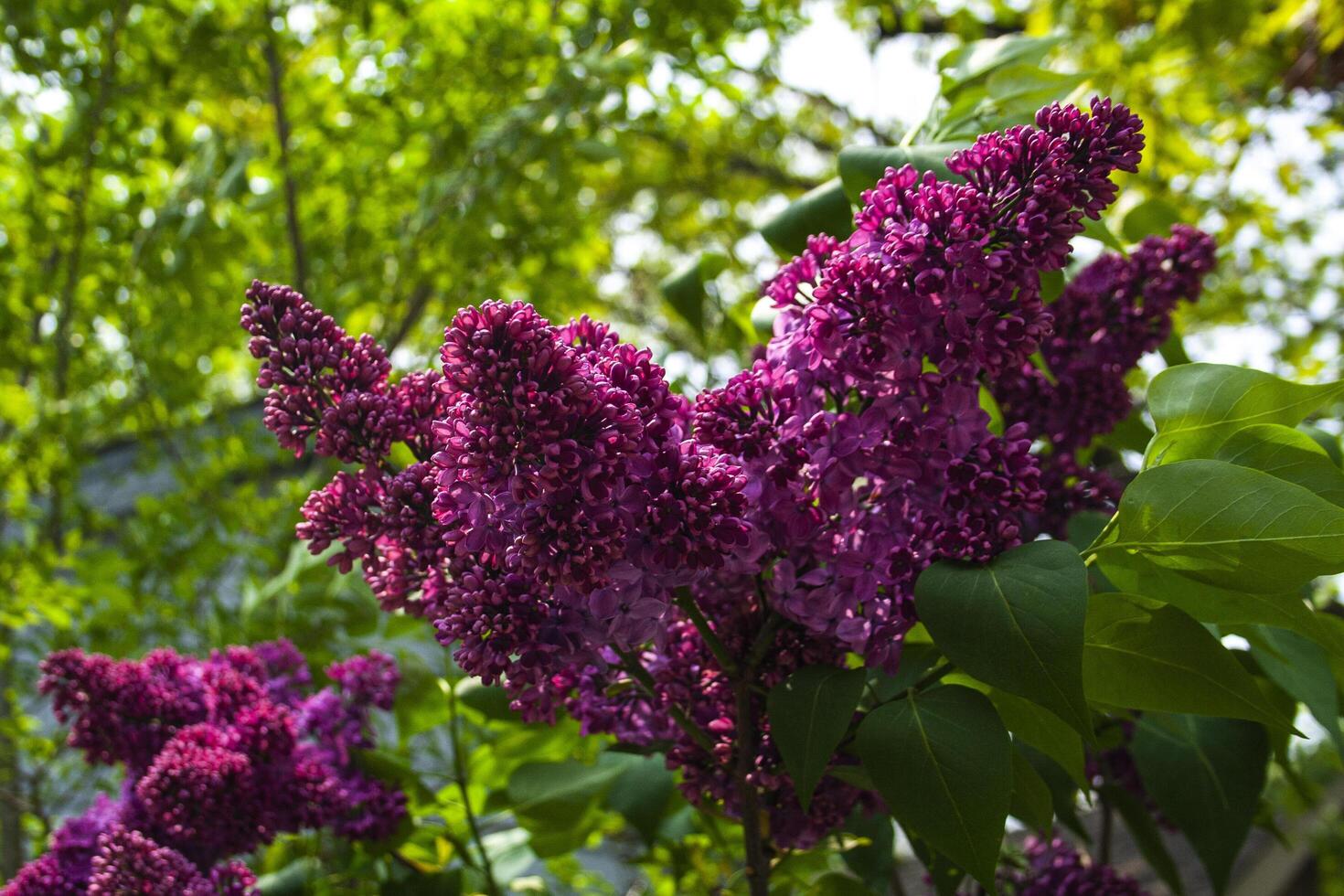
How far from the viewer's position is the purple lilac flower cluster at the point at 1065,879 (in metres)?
0.93

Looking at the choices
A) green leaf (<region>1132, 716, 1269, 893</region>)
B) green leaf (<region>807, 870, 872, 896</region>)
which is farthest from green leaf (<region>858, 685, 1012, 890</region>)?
green leaf (<region>1132, 716, 1269, 893</region>)

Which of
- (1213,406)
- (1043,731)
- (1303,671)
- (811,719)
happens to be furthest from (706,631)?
(1303,671)

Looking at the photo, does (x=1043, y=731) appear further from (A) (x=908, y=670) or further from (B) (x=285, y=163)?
(B) (x=285, y=163)

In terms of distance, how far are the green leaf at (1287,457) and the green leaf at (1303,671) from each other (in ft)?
0.46

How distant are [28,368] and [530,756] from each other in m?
1.85

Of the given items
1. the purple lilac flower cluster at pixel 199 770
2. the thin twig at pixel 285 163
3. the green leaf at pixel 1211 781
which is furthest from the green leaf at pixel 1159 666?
the thin twig at pixel 285 163

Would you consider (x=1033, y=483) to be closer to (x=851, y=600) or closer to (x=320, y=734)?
(x=851, y=600)

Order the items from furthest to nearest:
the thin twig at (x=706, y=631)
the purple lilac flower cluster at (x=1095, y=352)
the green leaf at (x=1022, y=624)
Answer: the purple lilac flower cluster at (x=1095, y=352) → the thin twig at (x=706, y=631) → the green leaf at (x=1022, y=624)

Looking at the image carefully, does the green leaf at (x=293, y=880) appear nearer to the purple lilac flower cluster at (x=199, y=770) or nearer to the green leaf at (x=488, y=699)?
the purple lilac flower cluster at (x=199, y=770)

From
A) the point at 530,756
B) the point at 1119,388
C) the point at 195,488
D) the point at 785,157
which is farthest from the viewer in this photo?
the point at 785,157

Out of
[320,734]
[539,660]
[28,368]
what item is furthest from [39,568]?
[539,660]

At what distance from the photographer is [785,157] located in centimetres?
572

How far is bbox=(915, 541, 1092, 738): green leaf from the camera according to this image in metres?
0.48

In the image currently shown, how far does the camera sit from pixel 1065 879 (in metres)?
0.95
